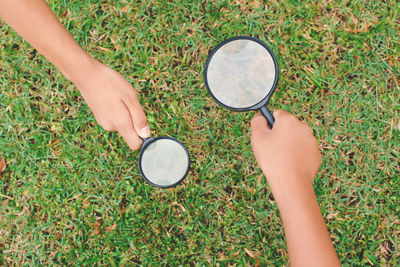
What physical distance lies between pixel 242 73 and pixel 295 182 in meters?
0.94

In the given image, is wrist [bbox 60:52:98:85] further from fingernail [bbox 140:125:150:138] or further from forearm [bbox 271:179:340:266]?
forearm [bbox 271:179:340:266]

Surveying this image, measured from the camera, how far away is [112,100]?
278cm

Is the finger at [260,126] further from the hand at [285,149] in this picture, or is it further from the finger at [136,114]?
the finger at [136,114]

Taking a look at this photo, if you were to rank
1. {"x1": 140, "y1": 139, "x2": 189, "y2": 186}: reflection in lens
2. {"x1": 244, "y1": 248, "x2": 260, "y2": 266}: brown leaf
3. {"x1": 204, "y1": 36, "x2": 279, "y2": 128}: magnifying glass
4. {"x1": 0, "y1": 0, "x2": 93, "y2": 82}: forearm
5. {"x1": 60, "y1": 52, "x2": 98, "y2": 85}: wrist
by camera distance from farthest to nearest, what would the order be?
{"x1": 244, "y1": 248, "x2": 260, "y2": 266}: brown leaf → {"x1": 140, "y1": 139, "x2": 189, "y2": 186}: reflection in lens → {"x1": 204, "y1": 36, "x2": 279, "y2": 128}: magnifying glass → {"x1": 60, "y1": 52, "x2": 98, "y2": 85}: wrist → {"x1": 0, "y1": 0, "x2": 93, "y2": 82}: forearm

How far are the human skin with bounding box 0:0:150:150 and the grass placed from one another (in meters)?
0.95

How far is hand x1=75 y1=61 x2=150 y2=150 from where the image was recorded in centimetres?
275

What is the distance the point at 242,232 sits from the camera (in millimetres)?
3664

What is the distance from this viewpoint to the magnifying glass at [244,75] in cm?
272

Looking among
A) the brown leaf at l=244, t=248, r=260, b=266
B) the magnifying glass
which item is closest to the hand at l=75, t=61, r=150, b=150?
the magnifying glass

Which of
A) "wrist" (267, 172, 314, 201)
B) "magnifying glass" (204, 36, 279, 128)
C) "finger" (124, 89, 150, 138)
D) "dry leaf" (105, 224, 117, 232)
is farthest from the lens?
"dry leaf" (105, 224, 117, 232)

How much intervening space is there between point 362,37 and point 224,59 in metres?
1.79

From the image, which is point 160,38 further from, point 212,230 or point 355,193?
point 355,193

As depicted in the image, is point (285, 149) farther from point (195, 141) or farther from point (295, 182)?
point (195, 141)

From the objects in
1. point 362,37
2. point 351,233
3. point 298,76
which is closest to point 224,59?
point 298,76
